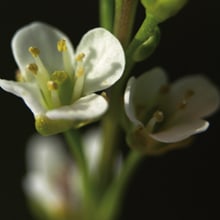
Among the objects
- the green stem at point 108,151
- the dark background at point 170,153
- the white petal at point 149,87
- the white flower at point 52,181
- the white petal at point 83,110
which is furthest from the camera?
the dark background at point 170,153

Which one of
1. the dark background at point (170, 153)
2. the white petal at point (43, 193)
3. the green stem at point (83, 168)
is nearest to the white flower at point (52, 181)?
the white petal at point (43, 193)

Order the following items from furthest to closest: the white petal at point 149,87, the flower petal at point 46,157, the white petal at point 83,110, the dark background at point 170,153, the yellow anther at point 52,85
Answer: the dark background at point 170,153 < the flower petal at point 46,157 < the white petal at point 149,87 < the yellow anther at point 52,85 < the white petal at point 83,110

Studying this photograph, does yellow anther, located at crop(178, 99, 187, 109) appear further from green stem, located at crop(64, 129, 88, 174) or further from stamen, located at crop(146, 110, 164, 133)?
green stem, located at crop(64, 129, 88, 174)

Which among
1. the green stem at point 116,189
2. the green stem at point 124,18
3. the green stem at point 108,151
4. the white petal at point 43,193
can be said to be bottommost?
the white petal at point 43,193

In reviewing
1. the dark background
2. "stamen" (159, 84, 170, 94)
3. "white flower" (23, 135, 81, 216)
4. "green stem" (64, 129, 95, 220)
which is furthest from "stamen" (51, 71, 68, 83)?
the dark background

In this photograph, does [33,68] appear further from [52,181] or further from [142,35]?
[52,181]

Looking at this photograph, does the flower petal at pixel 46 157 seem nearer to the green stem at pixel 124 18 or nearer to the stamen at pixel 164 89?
the stamen at pixel 164 89

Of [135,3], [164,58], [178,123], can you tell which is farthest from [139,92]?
[164,58]
